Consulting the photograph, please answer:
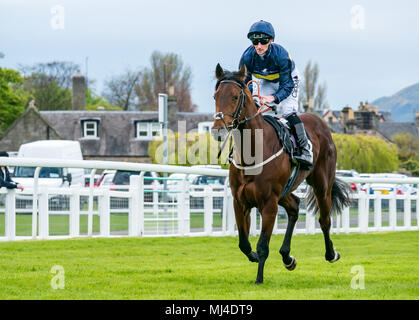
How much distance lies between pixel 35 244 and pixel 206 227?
15.2 ft

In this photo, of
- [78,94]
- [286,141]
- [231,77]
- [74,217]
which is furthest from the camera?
→ [78,94]

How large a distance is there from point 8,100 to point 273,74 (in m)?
53.6

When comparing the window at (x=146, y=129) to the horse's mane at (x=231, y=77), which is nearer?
the horse's mane at (x=231, y=77)

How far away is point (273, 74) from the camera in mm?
8953

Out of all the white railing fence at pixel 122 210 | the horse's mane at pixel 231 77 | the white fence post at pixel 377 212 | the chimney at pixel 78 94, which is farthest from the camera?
the chimney at pixel 78 94

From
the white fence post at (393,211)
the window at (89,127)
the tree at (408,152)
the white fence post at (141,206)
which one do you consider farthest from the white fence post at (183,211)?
the tree at (408,152)

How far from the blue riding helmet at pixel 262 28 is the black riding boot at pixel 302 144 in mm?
1048

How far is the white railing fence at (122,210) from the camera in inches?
530

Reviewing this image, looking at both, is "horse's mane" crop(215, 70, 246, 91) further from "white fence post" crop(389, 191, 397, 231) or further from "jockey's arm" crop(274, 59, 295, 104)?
"white fence post" crop(389, 191, 397, 231)

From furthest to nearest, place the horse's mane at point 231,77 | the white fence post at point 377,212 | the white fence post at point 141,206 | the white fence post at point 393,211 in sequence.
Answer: the white fence post at point 393,211
the white fence post at point 377,212
the white fence post at point 141,206
the horse's mane at point 231,77

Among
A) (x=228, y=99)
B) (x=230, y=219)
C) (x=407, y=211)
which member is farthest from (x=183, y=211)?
(x=228, y=99)

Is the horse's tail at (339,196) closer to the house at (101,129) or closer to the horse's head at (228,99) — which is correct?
the horse's head at (228,99)

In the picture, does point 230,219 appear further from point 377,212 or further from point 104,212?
point 377,212
